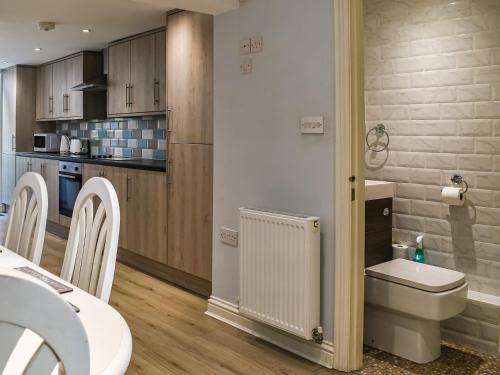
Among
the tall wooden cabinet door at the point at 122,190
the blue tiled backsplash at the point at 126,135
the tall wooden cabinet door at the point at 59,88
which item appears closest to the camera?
the tall wooden cabinet door at the point at 122,190

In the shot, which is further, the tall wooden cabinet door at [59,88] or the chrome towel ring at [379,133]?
the tall wooden cabinet door at [59,88]

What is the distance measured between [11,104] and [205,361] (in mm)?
5958

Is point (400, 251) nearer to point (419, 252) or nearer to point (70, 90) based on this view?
point (419, 252)

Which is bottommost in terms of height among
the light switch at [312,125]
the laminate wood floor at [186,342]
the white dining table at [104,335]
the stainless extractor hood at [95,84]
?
the laminate wood floor at [186,342]

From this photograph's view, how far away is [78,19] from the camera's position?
13.7ft

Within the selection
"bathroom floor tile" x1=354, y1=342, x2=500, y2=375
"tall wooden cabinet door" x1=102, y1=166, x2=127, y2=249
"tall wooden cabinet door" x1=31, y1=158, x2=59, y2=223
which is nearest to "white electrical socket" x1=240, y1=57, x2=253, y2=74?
"bathroom floor tile" x1=354, y1=342, x2=500, y2=375

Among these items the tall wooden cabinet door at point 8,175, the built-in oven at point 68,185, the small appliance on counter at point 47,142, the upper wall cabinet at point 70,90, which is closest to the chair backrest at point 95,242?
the built-in oven at point 68,185

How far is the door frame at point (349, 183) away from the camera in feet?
7.52

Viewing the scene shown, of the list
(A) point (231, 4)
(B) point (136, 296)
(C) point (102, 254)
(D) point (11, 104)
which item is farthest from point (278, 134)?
(D) point (11, 104)

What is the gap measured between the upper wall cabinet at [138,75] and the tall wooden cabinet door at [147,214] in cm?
75

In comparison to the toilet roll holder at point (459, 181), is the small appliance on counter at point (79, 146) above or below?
above

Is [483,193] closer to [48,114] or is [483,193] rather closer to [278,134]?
[278,134]

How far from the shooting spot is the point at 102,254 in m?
1.51

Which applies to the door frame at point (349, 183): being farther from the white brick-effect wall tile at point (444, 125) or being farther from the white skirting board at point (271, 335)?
the white brick-effect wall tile at point (444, 125)
